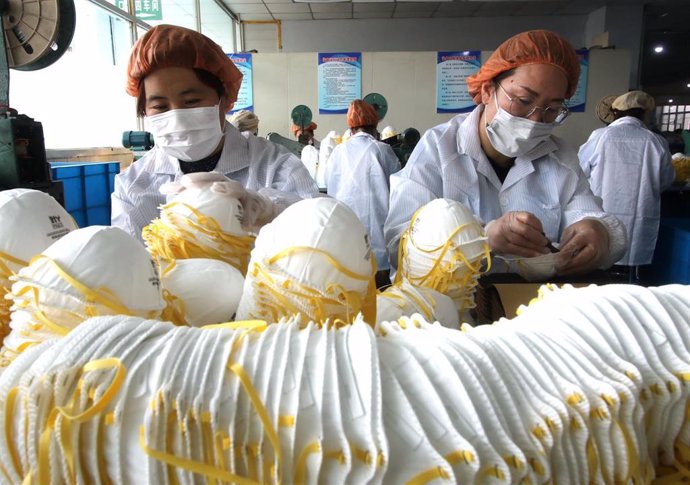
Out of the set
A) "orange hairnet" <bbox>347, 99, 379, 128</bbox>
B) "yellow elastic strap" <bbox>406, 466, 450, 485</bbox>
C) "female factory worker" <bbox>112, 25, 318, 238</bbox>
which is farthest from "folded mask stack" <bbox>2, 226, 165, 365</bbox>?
"orange hairnet" <bbox>347, 99, 379, 128</bbox>

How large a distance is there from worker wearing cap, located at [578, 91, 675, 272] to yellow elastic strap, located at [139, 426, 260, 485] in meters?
3.35

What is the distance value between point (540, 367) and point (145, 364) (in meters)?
0.33

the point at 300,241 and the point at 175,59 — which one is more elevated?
the point at 175,59

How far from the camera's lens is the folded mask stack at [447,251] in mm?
831

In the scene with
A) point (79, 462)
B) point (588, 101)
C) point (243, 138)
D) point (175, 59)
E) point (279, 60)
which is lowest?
point (79, 462)

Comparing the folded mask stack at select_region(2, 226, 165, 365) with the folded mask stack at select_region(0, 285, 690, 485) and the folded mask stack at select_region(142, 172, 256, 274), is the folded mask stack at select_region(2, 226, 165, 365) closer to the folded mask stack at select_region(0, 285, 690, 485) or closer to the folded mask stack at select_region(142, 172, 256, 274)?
the folded mask stack at select_region(0, 285, 690, 485)

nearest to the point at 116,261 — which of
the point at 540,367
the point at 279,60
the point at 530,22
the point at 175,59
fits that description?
the point at 540,367

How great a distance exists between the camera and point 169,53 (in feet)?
3.82

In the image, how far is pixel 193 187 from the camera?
33.4 inches

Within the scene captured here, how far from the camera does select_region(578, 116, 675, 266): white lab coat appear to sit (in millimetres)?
3020

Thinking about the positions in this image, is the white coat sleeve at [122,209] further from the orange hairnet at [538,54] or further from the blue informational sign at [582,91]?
the blue informational sign at [582,91]

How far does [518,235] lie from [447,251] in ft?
1.37

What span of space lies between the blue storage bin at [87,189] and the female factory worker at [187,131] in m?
0.63

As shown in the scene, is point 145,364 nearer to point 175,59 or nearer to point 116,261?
point 116,261
